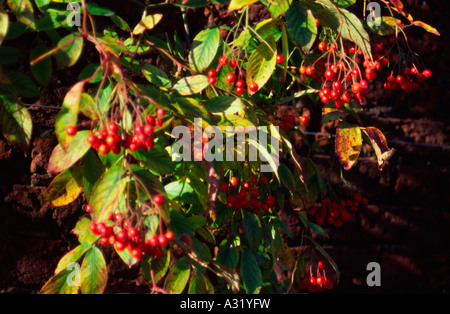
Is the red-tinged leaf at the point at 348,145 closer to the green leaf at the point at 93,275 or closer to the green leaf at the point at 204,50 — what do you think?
the green leaf at the point at 204,50

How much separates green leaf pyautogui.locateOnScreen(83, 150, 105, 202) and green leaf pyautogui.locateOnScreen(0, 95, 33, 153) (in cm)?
10

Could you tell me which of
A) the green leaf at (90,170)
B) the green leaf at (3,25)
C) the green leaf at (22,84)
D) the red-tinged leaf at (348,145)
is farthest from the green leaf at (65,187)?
the red-tinged leaf at (348,145)

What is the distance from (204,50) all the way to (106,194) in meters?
0.33

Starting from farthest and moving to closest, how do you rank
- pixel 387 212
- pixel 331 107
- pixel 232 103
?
pixel 387 212 < pixel 331 107 < pixel 232 103

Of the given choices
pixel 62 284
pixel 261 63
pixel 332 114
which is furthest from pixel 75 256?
pixel 332 114

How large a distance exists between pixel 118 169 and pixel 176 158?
0.41 ft

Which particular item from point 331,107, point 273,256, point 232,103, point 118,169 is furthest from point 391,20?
point 118,169

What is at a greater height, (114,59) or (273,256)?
(114,59)

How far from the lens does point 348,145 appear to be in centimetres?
88

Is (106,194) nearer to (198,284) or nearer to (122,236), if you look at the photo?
(122,236)

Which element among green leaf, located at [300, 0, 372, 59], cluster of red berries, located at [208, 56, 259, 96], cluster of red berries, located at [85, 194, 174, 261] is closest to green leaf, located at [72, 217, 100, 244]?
cluster of red berries, located at [85, 194, 174, 261]

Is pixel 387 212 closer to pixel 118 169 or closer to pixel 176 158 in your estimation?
pixel 176 158

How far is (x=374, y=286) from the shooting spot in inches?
52.3

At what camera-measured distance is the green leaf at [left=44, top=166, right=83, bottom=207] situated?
0.78 m
